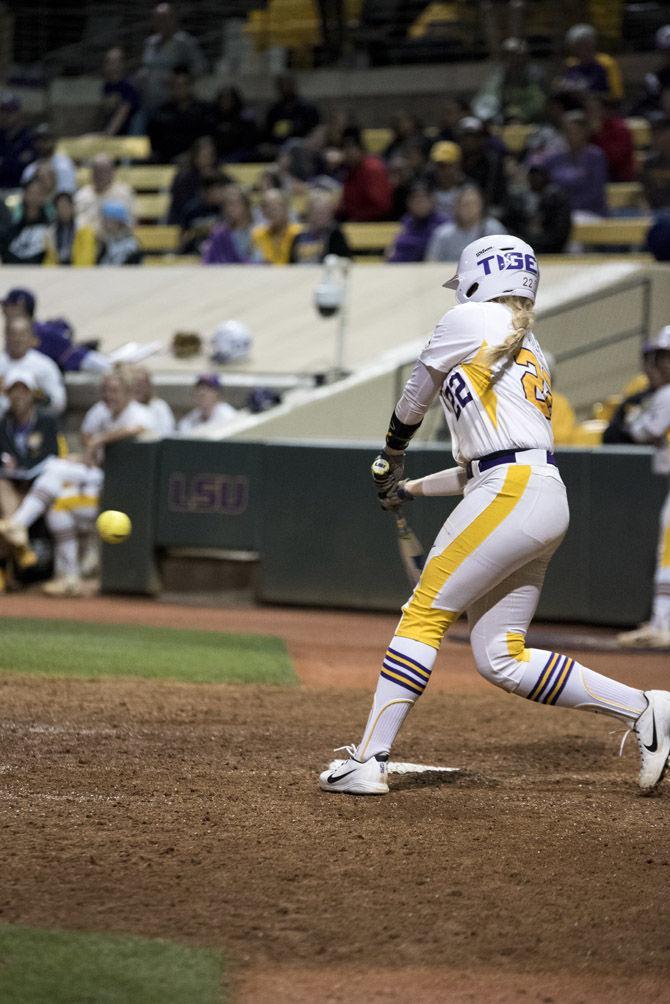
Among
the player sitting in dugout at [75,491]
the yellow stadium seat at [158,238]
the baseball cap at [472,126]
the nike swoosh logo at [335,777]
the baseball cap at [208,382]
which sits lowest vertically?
the player sitting in dugout at [75,491]

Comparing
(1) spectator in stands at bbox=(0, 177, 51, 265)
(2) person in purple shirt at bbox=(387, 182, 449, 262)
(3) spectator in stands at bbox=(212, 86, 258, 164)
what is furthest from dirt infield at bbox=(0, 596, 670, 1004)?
(3) spectator in stands at bbox=(212, 86, 258, 164)

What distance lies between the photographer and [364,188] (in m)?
16.1

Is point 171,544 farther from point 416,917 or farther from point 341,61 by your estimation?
point 341,61

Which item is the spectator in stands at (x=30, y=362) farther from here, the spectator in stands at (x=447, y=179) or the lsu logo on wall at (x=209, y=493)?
the spectator in stands at (x=447, y=179)

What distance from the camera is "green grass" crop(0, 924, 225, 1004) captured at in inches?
126

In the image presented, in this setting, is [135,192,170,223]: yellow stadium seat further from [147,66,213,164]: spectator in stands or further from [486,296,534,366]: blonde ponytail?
[486,296,534,366]: blonde ponytail

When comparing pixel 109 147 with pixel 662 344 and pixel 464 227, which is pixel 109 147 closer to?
pixel 464 227

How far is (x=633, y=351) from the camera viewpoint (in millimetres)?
13430

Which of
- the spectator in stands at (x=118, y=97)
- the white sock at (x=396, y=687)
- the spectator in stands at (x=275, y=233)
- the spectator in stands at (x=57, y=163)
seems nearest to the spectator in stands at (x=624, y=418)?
the spectator in stands at (x=275, y=233)

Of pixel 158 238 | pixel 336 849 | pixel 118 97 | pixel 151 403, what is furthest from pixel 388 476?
pixel 118 97

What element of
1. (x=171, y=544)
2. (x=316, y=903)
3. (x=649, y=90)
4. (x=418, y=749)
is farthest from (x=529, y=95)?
(x=316, y=903)

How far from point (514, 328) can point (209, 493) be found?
273 inches

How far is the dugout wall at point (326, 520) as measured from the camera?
35.0ft

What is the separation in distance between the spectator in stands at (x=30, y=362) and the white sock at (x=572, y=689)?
333 inches
